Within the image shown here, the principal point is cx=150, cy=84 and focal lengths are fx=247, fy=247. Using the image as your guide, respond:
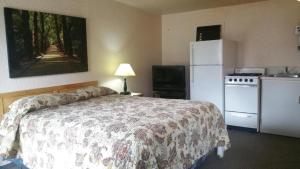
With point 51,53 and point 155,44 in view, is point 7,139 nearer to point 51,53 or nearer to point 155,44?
point 51,53

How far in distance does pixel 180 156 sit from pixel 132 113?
62cm

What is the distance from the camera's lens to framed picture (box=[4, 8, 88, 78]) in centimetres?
295

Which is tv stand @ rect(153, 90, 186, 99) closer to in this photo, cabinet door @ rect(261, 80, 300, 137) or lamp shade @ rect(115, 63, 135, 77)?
lamp shade @ rect(115, 63, 135, 77)

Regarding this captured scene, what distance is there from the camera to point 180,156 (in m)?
2.18

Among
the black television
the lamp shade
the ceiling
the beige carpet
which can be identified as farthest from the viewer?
the black television

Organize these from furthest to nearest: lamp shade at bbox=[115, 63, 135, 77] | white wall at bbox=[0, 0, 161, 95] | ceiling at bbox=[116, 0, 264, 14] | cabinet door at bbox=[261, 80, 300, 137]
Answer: ceiling at bbox=[116, 0, 264, 14], lamp shade at bbox=[115, 63, 135, 77], cabinet door at bbox=[261, 80, 300, 137], white wall at bbox=[0, 0, 161, 95]

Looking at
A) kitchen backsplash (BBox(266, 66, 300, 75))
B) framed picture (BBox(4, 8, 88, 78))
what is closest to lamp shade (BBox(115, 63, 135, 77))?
framed picture (BBox(4, 8, 88, 78))

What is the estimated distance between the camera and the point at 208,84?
4.38 metres

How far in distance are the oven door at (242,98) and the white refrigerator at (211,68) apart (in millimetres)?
115

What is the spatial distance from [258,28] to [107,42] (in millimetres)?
2752

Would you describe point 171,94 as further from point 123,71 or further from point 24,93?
point 24,93

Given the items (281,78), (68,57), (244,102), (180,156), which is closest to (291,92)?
(281,78)

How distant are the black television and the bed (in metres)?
1.97

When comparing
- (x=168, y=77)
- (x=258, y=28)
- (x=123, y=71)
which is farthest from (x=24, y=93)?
(x=258, y=28)
